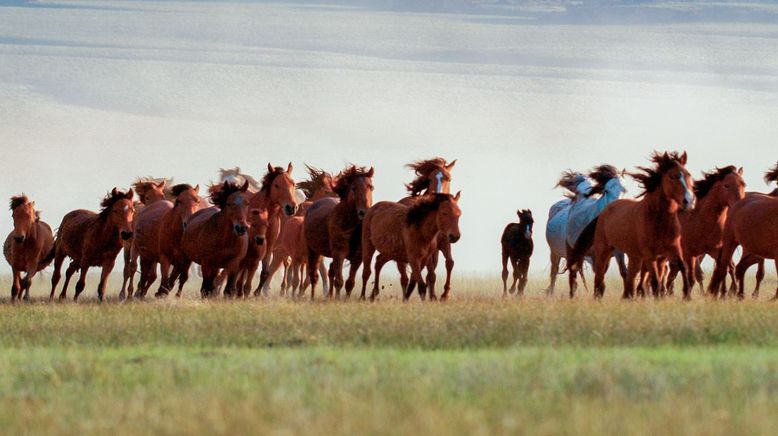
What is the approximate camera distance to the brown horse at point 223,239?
22.3m

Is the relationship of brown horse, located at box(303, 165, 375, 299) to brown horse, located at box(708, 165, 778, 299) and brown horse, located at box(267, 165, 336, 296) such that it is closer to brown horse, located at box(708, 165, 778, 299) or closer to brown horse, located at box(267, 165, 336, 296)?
brown horse, located at box(267, 165, 336, 296)

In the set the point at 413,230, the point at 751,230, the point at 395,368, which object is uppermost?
the point at 751,230

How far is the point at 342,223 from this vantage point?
24.8 metres

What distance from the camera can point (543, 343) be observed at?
15016 millimetres

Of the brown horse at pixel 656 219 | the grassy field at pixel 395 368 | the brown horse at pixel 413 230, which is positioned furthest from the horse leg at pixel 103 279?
the brown horse at pixel 656 219

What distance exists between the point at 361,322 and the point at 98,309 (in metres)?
4.67

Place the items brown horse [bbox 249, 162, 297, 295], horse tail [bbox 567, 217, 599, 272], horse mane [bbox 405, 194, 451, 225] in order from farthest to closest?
horse tail [bbox 567, 217, 599, 272] → brown horse [bbox 249, 162, 297, 295] → horse mane [bbox 405, 194, 451, 225]

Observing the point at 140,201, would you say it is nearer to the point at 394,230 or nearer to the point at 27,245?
the point at 27,245

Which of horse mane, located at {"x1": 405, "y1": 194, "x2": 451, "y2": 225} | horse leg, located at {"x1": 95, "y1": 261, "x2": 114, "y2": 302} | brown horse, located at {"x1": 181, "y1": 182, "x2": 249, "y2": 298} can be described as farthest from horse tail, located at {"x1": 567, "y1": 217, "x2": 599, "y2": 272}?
horse leg, located at {"x1": 95, "y1": 261, "x2": 114, "y2": 302}

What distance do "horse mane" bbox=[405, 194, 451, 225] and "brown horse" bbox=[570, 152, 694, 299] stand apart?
2.57 m

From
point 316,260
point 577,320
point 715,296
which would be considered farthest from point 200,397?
point 316,260

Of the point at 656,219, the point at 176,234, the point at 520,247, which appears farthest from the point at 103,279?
the point at 656,219

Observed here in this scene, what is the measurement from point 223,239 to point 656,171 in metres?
6.64

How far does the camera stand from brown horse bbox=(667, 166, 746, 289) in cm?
2217
